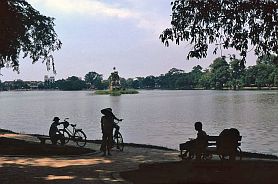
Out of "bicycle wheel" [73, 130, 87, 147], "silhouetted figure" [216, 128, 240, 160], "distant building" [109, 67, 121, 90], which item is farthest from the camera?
"distant building" [109, 67, 121, 90]

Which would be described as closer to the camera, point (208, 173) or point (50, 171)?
point (208, 173)

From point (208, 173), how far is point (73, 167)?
158 inches

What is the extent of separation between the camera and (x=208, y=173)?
9.34m

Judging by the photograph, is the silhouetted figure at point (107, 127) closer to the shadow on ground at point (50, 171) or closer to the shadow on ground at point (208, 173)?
the shadow on ground at point (50, 171)

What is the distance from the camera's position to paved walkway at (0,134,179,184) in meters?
9.85

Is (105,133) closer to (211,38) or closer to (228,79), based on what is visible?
(211,38)

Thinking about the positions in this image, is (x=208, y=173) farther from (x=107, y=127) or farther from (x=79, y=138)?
(x=79, y=138)

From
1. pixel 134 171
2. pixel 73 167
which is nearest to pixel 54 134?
pixel 73 167

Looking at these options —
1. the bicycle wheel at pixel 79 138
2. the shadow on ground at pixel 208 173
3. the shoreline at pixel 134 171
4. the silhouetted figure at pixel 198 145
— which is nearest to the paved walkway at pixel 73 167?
the shoreline at pixel 134 171

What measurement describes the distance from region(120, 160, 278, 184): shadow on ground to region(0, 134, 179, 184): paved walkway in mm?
657

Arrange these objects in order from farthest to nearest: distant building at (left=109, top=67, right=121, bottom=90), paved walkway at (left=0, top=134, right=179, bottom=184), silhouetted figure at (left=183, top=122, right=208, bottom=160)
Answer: distant building at (left=109, top=67, right=121, bottom=90) → silhouetted figure at (left=183, top=122, right=208, bottom=160) → paved walkway at (left=0, top=134, right=179, bottom=184)

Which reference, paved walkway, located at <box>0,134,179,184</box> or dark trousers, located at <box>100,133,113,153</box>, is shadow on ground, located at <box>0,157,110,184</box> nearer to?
paved walkway, located at <box>0,134,179,184</box>

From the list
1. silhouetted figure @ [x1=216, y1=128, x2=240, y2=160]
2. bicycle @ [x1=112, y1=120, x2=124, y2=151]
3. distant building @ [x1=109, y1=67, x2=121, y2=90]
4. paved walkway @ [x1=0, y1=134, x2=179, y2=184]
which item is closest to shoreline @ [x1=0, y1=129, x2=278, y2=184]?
paved walkway @ [x1=0, y1=134, x2=179, y2=184]

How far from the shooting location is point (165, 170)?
10.3 meters
